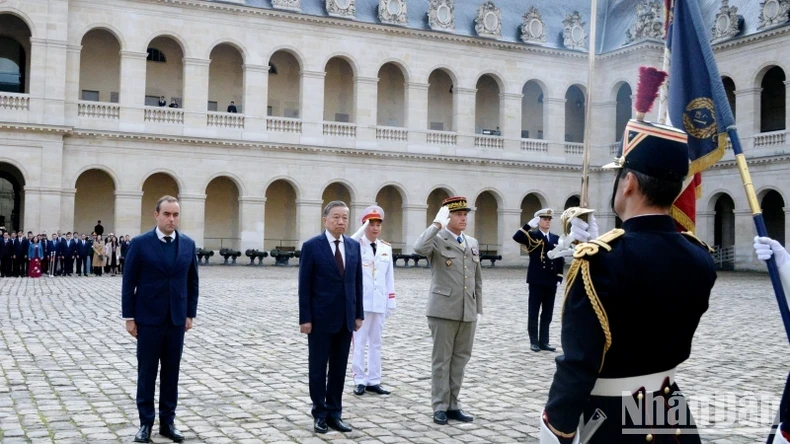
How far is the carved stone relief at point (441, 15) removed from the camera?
123 feet

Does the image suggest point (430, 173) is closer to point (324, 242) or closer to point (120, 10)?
point (120, 10)

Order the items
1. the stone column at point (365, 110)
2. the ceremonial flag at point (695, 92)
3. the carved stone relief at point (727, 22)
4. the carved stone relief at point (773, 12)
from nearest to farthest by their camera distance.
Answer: the ceremonial flag at point (695, 92)
the carved stone relief at point (773, 12)
the stone column at point (365, 110)
the carved stone relief at point (727, 22)

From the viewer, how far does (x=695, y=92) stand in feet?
17.3

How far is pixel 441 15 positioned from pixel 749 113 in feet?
47.8

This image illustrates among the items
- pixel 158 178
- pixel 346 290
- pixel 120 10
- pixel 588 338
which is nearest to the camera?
pixel 588 338

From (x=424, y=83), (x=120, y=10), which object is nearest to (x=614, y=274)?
(x=120, y=10)

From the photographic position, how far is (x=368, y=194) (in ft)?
118

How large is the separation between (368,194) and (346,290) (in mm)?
28626

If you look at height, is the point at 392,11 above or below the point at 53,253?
above

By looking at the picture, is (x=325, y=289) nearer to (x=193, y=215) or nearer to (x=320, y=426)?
(x=320, y=426)

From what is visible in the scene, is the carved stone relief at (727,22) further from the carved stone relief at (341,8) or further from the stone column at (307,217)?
the stone column at (307,217)

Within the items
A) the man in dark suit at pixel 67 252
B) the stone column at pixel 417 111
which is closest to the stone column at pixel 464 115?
the stone column at pixel 417 111

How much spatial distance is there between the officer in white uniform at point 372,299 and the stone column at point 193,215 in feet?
80.6

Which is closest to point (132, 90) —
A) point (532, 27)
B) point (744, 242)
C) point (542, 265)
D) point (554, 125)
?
point (532, 27)
